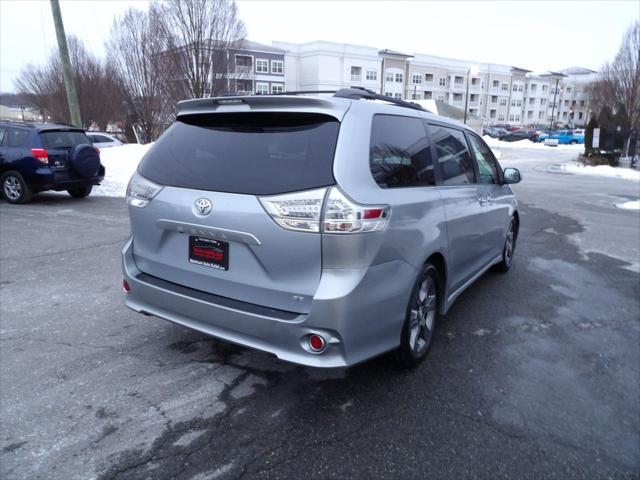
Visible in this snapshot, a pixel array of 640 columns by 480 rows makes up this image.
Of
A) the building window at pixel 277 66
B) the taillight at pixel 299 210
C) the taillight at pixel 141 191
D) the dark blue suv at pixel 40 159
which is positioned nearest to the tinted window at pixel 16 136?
the dark blue suv at pixel 40 159

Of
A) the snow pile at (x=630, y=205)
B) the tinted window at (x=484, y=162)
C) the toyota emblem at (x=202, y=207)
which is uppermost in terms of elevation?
the tinted window at (x=484, y=162)

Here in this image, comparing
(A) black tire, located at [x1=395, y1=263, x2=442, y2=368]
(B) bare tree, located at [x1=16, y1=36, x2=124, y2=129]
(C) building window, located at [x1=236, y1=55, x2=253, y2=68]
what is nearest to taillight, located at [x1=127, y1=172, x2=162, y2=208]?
(A) black tire, located at [x1=395, y1=263, x2=442, y2=368]

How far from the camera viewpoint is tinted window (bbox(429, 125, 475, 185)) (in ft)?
12.7

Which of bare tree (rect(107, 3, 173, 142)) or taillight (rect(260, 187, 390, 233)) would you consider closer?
taillight (rect(260, 187, 390, 233))

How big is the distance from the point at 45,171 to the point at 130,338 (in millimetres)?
7410

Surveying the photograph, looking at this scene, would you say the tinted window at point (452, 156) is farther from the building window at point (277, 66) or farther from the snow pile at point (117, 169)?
the building window at point (277, 66)

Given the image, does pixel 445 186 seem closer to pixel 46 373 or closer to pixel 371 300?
pixel 371 300

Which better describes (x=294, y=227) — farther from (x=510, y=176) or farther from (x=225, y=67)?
(x=225, y=67)

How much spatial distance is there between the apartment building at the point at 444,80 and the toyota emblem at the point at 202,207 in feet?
141

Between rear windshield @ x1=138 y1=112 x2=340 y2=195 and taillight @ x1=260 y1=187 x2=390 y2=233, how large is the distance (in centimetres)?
6

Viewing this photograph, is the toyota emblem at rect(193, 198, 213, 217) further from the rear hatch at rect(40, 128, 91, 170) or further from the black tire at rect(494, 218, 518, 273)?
the rear hatch at rect(40, 128, 91, 170)

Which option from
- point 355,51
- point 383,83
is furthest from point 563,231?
point 383,83

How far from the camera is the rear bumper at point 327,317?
8.55 feet

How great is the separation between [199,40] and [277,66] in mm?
46900
